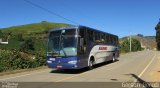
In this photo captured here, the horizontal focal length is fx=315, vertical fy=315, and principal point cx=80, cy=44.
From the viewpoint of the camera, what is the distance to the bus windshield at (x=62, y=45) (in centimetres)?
2006

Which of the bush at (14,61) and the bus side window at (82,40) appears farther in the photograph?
the bush at (14,61)

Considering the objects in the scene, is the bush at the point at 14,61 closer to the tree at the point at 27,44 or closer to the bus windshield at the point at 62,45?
the bus windshield at the point at 62,45

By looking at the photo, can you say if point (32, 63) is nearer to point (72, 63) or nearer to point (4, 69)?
point (4, 69)

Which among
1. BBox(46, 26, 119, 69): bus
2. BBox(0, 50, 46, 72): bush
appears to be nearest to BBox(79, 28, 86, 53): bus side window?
BBox(46, 26, 119, 69): bus

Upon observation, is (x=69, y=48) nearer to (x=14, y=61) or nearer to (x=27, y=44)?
(x=14, y=61)

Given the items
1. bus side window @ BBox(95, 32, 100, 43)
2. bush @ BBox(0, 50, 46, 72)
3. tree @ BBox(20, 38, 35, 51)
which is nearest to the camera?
bush @ BBox(0, 50, 46, 72)

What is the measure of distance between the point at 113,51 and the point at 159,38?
8641cm

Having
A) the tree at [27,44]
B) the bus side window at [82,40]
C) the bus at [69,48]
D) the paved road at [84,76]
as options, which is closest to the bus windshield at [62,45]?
the bus at [69,48]

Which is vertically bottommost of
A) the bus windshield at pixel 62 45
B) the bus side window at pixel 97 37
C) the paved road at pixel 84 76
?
the paved road at pixel 84 76

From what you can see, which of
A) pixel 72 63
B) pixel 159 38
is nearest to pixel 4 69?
pixel 72 63

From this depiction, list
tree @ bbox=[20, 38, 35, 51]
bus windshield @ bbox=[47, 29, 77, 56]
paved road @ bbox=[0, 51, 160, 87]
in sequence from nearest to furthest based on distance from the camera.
Answer: paved road @ bbox=[0, 51, 160, 87] → bus windshield @ bbox=[47, 29, 77, 56] → tree @ bbox=[20, 38, 35, 51]

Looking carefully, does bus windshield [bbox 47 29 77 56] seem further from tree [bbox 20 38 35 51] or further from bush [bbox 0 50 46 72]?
tree [bbox 20 38 35 51]

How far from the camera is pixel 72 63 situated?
65.8ft

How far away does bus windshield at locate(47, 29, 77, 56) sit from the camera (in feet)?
65.8
